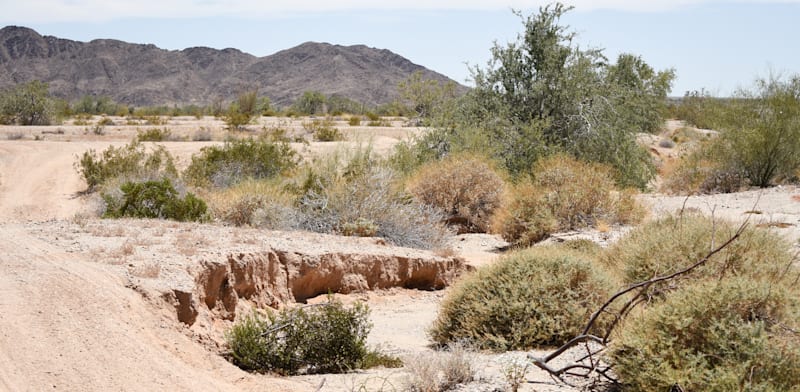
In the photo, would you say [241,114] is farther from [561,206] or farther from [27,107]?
[561,206]

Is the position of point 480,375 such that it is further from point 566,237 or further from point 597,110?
point 597,110

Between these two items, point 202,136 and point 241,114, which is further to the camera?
point 241,114

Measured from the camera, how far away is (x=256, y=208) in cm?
1520

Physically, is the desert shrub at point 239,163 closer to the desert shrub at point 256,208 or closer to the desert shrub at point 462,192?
the desert shrub at point 462,192

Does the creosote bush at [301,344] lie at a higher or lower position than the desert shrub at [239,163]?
lower

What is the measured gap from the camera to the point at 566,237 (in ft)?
53.1

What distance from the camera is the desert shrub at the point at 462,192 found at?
1911 centimetres

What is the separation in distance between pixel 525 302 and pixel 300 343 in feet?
8.21

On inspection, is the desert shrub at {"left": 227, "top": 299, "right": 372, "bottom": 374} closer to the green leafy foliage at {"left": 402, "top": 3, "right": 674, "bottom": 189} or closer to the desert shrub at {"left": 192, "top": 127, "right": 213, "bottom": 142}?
the green leafy foliage at {"left": 402, "top": 3, "right": 674, "bottom": 189}

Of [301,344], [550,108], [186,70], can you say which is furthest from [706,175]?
[186,70]

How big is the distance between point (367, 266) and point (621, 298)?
16.7 ft

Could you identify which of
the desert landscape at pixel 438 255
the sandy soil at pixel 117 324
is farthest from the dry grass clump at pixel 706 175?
the sandy soil at pixel 117 324

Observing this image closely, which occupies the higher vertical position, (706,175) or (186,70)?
(186,70)

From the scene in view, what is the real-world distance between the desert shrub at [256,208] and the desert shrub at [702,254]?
696 centimetres
